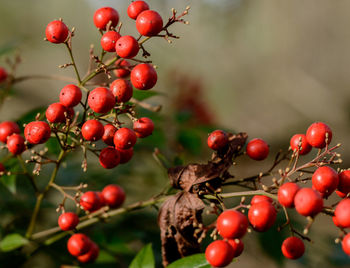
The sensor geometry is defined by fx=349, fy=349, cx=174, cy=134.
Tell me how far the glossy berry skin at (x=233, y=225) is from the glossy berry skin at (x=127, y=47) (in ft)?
2.49

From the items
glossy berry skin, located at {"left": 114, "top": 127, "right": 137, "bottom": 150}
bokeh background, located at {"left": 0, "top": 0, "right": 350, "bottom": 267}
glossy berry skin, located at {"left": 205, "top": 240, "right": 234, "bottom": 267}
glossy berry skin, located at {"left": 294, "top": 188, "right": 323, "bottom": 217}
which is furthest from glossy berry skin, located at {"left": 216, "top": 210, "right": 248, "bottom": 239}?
bokeh background, located at {"left": 0, "top": 0, "right": 350, "bottom": 267}

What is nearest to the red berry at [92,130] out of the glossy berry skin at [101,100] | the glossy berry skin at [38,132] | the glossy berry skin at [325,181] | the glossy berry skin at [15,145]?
the glossy berry skin at [101,100]

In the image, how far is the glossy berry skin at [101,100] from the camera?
4.73ft

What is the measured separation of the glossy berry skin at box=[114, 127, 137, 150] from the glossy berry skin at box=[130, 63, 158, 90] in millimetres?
207

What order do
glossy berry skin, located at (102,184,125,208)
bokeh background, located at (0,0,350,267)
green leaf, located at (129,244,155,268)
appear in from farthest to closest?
1. bokeh background, located at (0,0,350,267)
2. glossy berry skin, located at (102,184,125,208)
3. green leaf, located at (129,244,155,268)

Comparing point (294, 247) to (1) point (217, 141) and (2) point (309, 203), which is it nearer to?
(2) point (309, 203)

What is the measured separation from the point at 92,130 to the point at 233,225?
0.68 m

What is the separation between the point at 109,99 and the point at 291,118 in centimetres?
1039

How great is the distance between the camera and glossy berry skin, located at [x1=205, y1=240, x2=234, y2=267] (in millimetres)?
1317

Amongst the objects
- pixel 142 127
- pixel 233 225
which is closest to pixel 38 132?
pixel 142 127

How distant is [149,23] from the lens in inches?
58.2

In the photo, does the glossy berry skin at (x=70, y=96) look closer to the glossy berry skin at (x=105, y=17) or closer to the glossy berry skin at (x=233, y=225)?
the glossy berry skin at (x=105, y=17)

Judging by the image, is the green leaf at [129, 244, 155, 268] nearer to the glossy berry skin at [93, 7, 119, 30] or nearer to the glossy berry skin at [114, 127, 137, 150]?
the glossy berry skin at [114, 127, 137, 150]

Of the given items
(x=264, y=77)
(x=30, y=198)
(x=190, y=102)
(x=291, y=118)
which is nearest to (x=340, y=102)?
(x=291, y=118)
